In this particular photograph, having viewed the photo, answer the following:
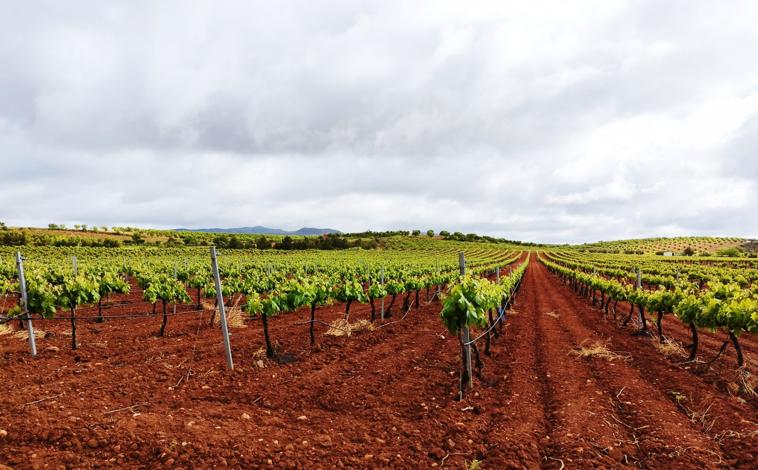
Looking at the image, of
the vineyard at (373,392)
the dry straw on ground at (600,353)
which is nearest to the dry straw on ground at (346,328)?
the vineyard at (373,392)

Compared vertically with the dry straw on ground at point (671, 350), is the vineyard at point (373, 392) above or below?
above

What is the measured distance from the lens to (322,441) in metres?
5.80

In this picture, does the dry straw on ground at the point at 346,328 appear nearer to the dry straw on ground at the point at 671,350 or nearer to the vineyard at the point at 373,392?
the vineyard at the point at 373,392

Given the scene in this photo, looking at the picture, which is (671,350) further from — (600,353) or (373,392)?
(373,392)

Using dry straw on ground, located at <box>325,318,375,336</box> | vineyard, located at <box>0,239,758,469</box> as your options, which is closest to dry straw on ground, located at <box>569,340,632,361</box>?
vineyard, located at <box>0,239,758,469</box>

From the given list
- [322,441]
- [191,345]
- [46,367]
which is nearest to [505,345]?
[322,441]

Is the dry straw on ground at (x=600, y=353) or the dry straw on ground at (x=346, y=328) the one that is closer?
the dry straw on ground at (x=600, y=353)

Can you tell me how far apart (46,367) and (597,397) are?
12.4 meters

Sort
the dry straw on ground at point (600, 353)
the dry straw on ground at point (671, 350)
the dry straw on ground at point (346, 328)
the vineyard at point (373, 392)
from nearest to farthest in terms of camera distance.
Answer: the vineyard at point (373, 392)
the dry straw on ground at point (600, 353)
the dry straw on ground at point (671, 350)
the dry straw on ground at point (346, 328)

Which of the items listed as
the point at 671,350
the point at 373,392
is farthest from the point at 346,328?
the point at 671,350

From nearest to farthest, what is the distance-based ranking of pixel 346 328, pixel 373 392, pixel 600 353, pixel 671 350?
pixel 373 392 → pixel 600 353 → pixel 671 350 → pixel 346 328

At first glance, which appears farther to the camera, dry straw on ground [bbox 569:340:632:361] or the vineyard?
dry straw on ground [bbox 569:340:632:361]

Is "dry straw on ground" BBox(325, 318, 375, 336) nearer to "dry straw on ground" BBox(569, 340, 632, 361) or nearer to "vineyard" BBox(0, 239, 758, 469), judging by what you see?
"vineyard" BBox(0, 239, 758, 469)

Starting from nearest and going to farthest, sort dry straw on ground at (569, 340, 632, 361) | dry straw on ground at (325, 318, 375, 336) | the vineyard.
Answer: the vineyard
dry straw on ground at (569, 340, 632, 361)
dry straw on ground at (325, 318, 375, 336)
